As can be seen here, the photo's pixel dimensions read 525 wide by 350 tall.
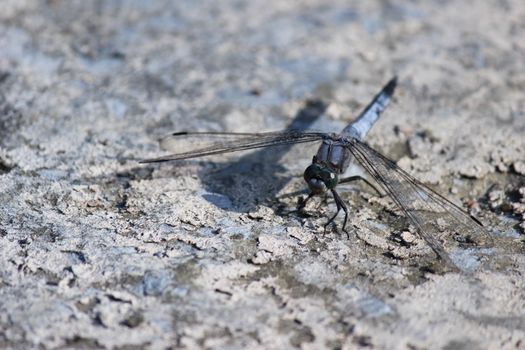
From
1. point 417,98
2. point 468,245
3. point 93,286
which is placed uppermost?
point 417,98

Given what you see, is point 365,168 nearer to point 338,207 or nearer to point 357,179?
point 357,179

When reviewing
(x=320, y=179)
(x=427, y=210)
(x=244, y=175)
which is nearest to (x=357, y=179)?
(x=320, y=179)

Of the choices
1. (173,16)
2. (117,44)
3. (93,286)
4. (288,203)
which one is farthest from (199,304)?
(173,16)

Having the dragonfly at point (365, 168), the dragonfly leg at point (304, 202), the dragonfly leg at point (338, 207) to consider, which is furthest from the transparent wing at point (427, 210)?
the dragonfly leg at point (304, 202)

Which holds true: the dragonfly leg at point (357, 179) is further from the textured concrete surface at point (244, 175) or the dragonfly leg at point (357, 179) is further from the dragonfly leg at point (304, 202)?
the dragonfly leg at point (304, 202)

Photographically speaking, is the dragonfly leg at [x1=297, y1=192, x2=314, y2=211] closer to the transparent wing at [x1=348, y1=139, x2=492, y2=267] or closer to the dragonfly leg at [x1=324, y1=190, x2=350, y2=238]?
the dragonfly leg at [x1=324, y1=190, x2=350, y2=238]

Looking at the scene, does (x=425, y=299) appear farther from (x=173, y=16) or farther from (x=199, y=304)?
(x=173, y=16)

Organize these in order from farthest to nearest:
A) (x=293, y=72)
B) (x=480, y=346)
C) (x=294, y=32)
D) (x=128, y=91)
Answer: (x=294, y=32) < (x=293, y=72) < (x=128, y=91) < (x=480, y=346)

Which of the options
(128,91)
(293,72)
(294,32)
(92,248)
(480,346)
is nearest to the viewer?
(480,346)
